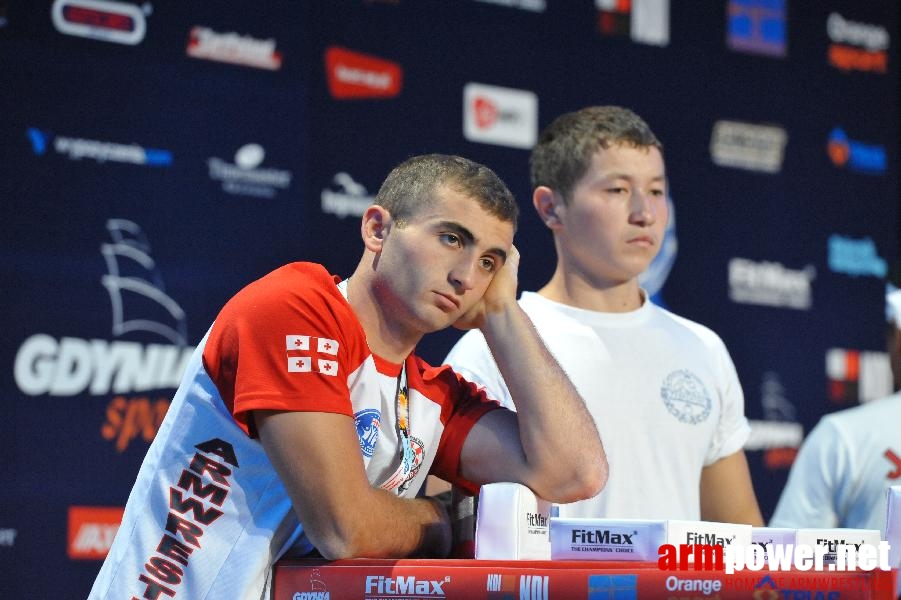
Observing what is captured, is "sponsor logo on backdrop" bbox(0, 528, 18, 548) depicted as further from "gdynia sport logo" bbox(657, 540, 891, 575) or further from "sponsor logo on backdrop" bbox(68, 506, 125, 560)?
"gdynia sport logo" bbox(657, 540, 891, 575)

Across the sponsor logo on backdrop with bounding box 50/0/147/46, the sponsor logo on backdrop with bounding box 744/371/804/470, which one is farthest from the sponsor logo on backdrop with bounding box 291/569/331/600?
the sponsor logo on backdrop with bounding box 744/371/804/470

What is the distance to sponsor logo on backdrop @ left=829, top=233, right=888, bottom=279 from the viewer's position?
4.82m

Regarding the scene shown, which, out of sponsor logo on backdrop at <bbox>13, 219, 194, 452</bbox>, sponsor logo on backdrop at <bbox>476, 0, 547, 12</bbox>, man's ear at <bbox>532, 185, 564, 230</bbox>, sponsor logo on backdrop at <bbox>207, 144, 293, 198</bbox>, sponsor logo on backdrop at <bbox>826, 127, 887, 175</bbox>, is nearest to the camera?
man's ear at <bbox>532, 185, 564, 230</bbox>

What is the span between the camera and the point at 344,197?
3916 millimetres

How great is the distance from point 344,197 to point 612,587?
8.47 ft

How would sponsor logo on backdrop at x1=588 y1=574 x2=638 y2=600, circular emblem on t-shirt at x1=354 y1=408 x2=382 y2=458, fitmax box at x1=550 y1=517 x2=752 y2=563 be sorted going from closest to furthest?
sponsor logo on backdrop at x1=588 y1=574 x2=638 y2=600
fitmax box at x1=550 y1=517 x2=752 y2=563
circular emblem on t-shirt at x1=354 y1=408 x2=382 y2=458

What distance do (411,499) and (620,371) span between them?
1.01 meters

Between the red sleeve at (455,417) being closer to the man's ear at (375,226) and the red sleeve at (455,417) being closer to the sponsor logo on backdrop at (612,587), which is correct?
the man's ear at (375,226)

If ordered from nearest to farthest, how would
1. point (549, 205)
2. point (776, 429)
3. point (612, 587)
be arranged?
point (612, 587)
point (549, 205)
point (776, 429)

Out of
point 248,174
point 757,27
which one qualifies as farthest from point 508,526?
point 757,27

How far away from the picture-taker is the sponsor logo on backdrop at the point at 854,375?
188 inches

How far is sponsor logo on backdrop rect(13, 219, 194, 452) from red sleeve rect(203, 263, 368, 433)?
5.82 ft

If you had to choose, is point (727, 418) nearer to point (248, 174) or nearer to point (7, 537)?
point (248, 174)

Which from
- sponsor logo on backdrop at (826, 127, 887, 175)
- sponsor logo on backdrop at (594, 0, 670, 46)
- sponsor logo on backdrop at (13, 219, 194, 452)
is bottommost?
sponsor logo on backdrop at (13, 219, 194, 452)
